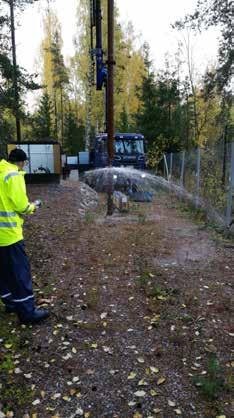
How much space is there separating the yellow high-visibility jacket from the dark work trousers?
103mm

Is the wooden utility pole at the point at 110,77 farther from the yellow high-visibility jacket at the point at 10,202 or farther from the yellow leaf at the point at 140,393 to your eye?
the yellow leaf at the point at 140,393

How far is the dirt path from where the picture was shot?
2.98 meters

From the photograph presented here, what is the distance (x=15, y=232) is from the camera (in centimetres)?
387

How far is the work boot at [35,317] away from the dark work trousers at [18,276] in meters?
0.03

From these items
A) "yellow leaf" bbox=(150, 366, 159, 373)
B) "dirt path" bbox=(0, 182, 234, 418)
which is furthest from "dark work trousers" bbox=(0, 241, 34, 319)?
"yellow leaf" bbox=(150, 366, 159, 373)

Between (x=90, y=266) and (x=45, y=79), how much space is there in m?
34.9

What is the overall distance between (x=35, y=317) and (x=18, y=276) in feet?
1.82

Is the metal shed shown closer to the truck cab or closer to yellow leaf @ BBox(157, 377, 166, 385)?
the truck cab

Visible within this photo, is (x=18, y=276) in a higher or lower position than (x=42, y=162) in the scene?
lower

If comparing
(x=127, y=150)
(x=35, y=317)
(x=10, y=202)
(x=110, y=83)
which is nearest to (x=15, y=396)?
(x=35, y=317)

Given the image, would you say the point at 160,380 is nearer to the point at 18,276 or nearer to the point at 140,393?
the point at 140,393

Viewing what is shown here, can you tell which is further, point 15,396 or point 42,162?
point 42,162

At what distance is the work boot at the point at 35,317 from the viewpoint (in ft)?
13.4

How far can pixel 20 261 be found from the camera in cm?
390
